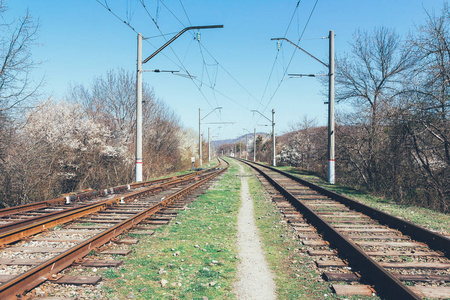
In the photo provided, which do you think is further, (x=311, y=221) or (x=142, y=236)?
(x=311, y=221)

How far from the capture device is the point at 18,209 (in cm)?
909

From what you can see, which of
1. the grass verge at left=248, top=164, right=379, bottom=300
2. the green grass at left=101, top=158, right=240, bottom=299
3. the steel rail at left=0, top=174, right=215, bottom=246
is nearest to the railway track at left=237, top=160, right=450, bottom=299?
the grass verge at left=248, top=164, right=379, bottom=300

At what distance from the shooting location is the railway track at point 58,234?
13.6ft

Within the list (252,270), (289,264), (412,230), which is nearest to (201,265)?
(252,270)

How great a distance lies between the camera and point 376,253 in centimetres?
535

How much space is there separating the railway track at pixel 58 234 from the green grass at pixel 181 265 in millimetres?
472

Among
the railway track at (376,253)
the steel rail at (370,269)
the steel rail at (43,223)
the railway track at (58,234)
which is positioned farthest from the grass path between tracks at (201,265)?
the steel rail at (43,223)

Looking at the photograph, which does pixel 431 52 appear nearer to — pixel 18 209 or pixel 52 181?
pixel 18 209

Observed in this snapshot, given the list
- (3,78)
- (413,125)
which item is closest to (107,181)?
(3,78)

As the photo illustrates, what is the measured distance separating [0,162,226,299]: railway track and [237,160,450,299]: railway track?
3434 mm

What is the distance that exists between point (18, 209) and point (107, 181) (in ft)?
→ 44.2

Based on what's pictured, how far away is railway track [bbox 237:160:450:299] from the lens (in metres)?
3.98

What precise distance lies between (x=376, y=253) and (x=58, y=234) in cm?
618

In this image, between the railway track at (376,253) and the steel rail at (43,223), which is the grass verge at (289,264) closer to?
the railway track at (376,253)
